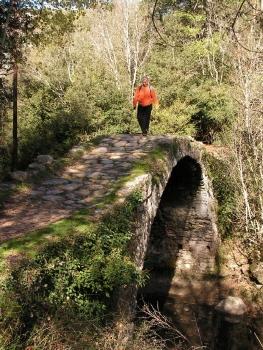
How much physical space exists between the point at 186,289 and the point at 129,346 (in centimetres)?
903

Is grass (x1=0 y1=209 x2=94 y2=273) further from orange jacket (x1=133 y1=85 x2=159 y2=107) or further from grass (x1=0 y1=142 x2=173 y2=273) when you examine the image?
orange jacket (x1=133 y1=85 x2=159 y2=107)

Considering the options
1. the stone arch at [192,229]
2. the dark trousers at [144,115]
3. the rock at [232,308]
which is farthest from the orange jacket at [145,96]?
the rock at [232,308]

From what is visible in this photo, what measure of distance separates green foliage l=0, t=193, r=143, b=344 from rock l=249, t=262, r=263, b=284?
7.50m

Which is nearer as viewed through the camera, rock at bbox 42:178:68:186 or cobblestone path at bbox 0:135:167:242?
cobblestone path at bbox 0:135:167:242

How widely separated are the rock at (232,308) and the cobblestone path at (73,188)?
487 centimetres

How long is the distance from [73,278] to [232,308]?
779cm

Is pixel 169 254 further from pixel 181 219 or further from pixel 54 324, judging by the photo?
pixel 54 324

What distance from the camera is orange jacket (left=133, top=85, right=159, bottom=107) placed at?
37.3 feet

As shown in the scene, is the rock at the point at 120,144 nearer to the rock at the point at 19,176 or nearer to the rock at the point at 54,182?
the rock at the point at 54,182

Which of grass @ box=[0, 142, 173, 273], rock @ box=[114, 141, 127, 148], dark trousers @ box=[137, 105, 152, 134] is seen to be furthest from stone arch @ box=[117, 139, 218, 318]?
grass @ box=[0, 142, 173, 273]

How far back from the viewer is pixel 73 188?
26.8ft

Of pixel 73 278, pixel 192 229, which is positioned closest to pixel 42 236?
pixel 73 278

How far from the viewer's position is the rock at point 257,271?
13.1 meters

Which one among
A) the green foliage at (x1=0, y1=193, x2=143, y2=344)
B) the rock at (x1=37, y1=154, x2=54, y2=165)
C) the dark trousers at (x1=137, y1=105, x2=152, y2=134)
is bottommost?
the green foliage at (x1=0, y1=193, x2=143, y2=344)
